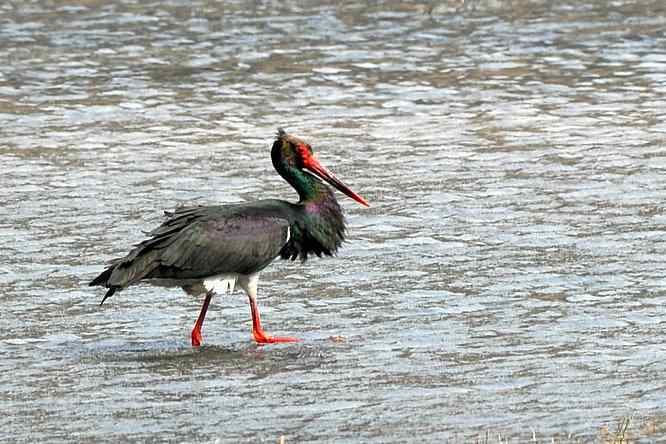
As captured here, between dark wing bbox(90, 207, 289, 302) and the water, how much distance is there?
1.41ft

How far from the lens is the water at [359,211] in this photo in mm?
8039

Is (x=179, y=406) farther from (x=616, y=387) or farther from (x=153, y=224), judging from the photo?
(x=153, y=224)

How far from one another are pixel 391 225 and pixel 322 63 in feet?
21.1

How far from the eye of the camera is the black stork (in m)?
9.29

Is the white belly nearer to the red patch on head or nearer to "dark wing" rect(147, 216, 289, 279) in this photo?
"dark wing" rect(147, 216, 289, 279)

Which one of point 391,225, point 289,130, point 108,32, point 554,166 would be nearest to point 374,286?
point 391,225

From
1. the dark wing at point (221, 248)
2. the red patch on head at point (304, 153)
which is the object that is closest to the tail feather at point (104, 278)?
the dark wing at point (221, 248)

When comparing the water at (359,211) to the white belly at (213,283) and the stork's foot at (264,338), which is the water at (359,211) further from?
the white belly at (213,283)

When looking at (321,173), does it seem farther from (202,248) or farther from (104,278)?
(104,278)

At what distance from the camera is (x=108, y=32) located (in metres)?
20.4

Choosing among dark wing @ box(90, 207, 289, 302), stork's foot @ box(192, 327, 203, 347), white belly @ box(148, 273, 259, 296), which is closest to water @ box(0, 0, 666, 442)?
stork's foot @ box(192, 327, 203, 347)

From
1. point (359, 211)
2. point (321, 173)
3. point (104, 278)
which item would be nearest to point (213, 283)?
point (104, 278)

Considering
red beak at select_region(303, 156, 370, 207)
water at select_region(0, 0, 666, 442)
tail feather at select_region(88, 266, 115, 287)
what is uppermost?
red beak at select_region(303, 156, 370, 207)

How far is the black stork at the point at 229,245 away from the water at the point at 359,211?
363 millimetres
